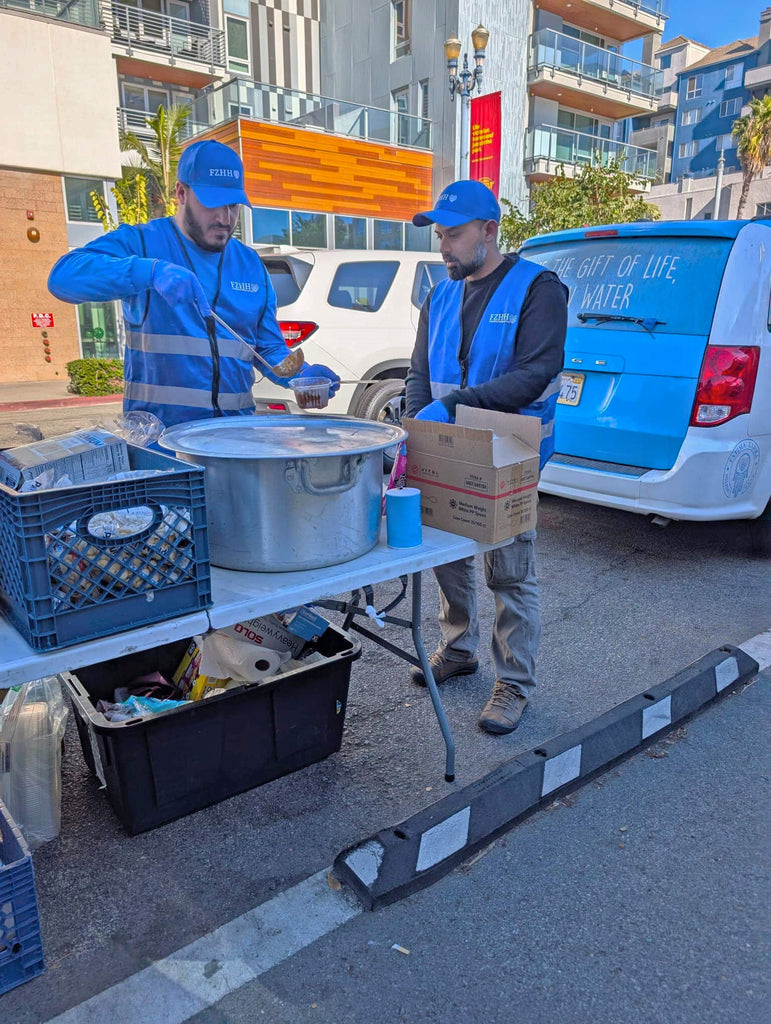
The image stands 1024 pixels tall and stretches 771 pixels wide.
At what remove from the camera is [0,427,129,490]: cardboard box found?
1.67 metres

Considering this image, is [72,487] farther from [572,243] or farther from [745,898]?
[572,243]

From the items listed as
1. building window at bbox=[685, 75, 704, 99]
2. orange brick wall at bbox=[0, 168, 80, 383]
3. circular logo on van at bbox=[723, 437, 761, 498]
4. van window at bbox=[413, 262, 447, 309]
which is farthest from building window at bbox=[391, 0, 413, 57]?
building window at bbox=[685, 75, 704, 99]

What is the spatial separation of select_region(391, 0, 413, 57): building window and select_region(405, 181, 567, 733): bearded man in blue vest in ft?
79.2

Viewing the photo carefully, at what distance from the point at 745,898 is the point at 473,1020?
90 centimetres

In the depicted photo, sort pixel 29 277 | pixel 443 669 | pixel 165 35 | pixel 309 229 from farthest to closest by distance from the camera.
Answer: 1. pixel 165 35
2. pixel 309 229
3. pixel 29 277
4. pixel 443 669

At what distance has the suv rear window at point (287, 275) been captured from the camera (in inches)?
248

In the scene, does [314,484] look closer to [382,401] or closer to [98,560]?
[98,560]

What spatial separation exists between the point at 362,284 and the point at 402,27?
21304mm

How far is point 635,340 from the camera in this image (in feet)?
14.4

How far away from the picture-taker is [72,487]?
1.54m

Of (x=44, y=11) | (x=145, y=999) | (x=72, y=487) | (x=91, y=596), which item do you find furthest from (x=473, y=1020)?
(x=44, y=11)

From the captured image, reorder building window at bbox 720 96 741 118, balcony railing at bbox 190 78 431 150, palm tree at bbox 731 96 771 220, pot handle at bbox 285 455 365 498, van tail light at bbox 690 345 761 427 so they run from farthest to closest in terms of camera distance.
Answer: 1. building window at bbox 720 96 741 118
2. palm tree at bbox 731 96 771 220
3. balcony railing at bbox 190 78 431 150
4. van tail light at bbox 690 345 761 427
5. pot handle at bbox 285 455 365 498

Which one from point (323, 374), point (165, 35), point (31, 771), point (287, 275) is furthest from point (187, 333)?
point (165, 35)

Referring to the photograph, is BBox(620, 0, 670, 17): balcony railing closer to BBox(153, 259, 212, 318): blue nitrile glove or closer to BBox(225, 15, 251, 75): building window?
BBox(225, 15, 251, 75): building window
